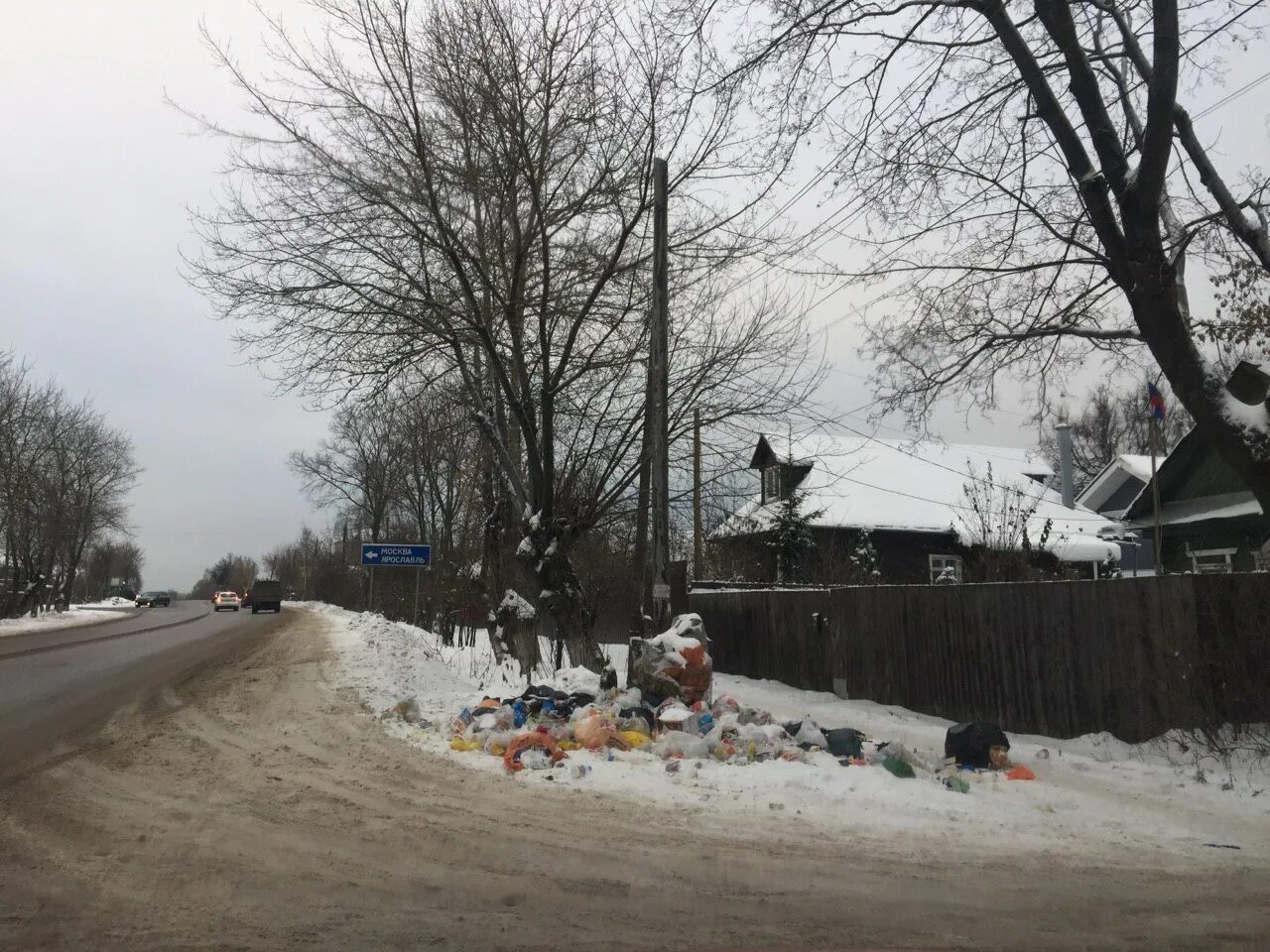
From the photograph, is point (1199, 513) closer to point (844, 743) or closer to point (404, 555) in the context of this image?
point (844, 743)

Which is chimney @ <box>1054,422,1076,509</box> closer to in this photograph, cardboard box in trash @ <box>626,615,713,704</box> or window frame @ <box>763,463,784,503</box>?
window frame @ <box>763,463,784,503</box>

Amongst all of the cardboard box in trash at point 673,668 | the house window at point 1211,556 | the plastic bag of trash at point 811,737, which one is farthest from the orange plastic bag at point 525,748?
the house window at point 1211,556

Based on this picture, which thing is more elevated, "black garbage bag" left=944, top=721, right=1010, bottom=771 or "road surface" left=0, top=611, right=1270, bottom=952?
"black garbage bag" left=944, top=721, right=1010, bottom=771

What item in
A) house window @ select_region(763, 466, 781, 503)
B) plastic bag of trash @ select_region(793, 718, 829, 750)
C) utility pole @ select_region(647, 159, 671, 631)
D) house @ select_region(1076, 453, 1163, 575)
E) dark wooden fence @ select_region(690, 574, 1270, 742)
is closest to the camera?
dark wooden fence @ select_region(690, 574, 1270, 742)

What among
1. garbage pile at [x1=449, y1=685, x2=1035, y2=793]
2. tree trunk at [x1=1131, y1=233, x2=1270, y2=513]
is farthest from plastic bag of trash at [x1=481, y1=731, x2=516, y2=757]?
tree trunk at [x1=1131, y1=233, x2=1270, y2=513]

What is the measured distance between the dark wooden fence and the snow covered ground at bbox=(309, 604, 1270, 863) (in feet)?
1.29

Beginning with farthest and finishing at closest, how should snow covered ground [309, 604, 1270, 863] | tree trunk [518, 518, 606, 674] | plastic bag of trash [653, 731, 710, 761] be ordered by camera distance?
1. tree trunk [518, 518, 606, 674]
2. plastic bag of trash [653, 731, 710, 761]
3. snow covered ground [309, 604, 1270, 863]

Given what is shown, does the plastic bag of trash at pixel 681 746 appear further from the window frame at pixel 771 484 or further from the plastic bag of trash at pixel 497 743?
the window frame at pixel 771 484

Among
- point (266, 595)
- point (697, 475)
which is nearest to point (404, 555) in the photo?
point (697, 475)

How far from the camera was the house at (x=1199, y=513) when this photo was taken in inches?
693

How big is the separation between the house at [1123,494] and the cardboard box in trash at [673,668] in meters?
17.0

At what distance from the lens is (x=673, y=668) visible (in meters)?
11.4

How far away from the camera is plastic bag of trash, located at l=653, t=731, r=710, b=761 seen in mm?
9016

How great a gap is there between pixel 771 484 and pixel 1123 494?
997 centimetres
